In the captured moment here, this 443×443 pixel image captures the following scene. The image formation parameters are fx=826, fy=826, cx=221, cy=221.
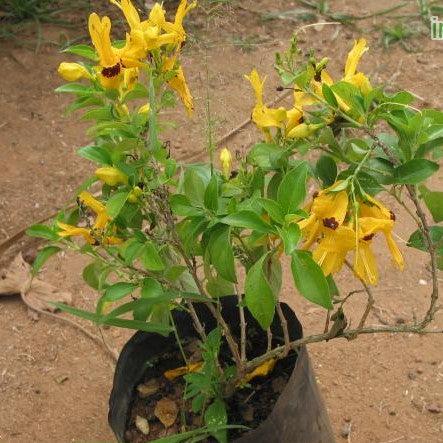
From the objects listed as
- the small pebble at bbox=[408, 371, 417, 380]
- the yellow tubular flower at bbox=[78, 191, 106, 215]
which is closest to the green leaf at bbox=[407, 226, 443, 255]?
the yellow tubular flower at bbox=[78, 191, 106, 215]

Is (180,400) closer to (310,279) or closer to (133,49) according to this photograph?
(310,279)

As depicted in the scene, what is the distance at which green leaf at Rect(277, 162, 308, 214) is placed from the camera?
1084 mm

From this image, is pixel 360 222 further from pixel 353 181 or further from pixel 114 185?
pixel 114 185

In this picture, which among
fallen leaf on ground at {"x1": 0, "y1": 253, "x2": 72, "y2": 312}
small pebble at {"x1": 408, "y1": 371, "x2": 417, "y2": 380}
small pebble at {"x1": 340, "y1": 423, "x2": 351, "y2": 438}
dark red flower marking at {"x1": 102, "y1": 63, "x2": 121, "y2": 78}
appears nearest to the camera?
dark red flower marking at {"x1": 102, "y1": 63, "x2": 121, "y2": 78}

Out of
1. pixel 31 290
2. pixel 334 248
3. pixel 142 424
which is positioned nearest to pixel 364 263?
pixel 334 248

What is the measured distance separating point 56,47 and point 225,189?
222 cm

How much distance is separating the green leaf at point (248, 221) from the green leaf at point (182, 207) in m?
0.10

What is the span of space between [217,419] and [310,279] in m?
0.51

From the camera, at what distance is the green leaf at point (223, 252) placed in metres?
1.12

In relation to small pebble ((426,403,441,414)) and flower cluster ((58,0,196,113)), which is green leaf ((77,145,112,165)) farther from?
small pebble ((426,403,441,414))

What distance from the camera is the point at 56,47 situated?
3227 millimetres

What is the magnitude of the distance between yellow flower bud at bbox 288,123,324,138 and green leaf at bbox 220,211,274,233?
119 mm

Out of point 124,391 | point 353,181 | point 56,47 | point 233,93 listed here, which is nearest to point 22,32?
point 56,47

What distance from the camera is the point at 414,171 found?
1.05 metres
